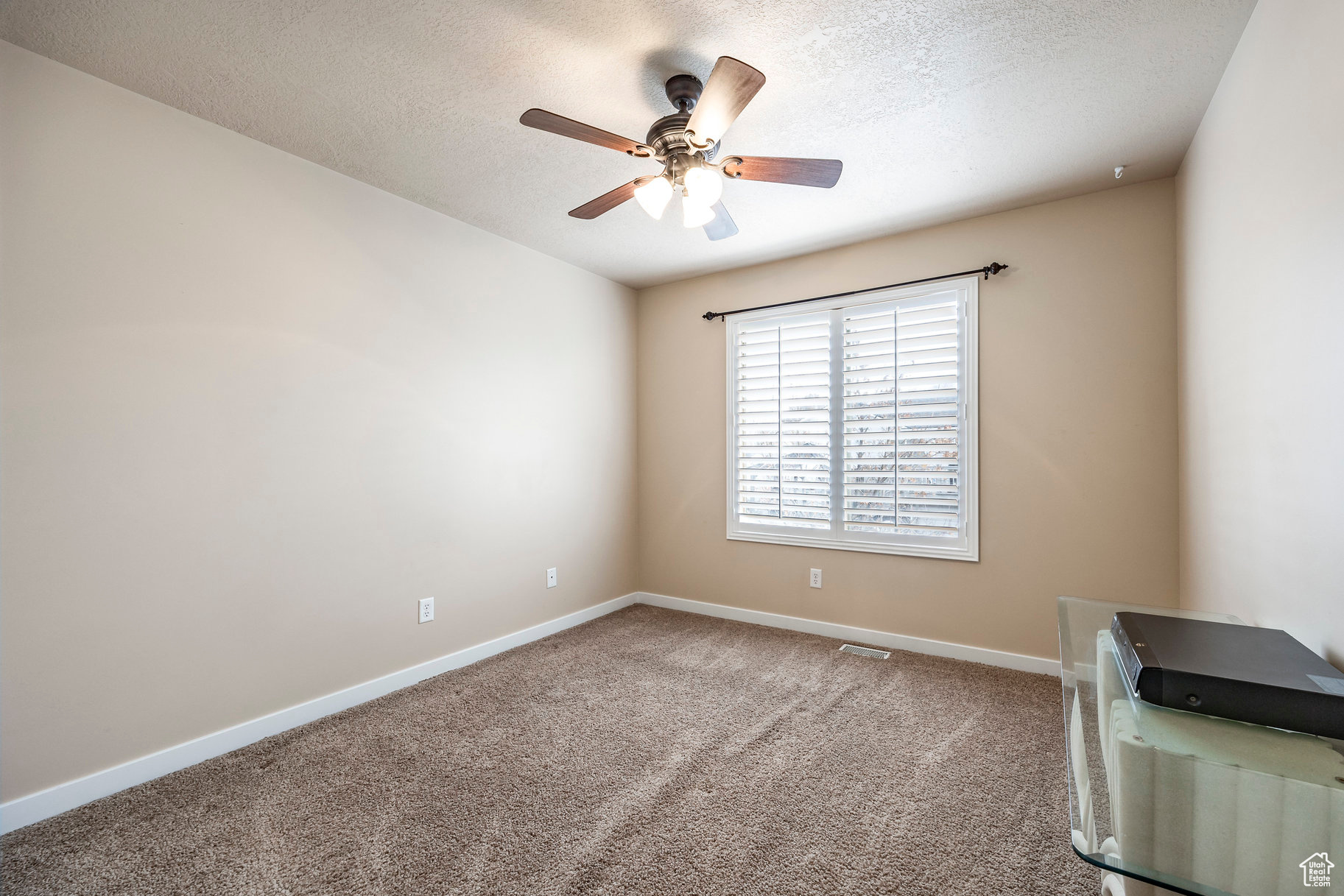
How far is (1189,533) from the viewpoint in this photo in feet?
8.22

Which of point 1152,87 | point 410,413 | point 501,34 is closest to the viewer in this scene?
point 501,34

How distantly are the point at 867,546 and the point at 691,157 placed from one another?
8.06 feet

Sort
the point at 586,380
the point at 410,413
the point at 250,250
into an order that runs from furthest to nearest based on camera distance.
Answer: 1. the point at 586,380
2. the point at 410,413
3. the point at 250,250

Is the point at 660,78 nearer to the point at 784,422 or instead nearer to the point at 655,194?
the point at 655,194

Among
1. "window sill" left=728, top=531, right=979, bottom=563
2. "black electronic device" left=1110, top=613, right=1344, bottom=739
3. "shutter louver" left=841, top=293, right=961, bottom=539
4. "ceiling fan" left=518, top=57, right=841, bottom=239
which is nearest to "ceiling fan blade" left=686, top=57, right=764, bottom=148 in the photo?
"ceiling fan" left=518, top=57, right=841, bottom=239

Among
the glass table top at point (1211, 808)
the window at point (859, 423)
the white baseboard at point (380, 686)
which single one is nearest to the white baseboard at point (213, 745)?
the white baseboard at point (380, 686)

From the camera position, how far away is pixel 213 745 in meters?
2.22

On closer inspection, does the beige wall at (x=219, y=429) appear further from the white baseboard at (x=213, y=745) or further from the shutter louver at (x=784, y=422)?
the shutter louver at (x=784, y=422)

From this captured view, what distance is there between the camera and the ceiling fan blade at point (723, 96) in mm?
1520

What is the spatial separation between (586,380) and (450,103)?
6.85ft

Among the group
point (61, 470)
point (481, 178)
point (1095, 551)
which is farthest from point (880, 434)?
point (61, 470)

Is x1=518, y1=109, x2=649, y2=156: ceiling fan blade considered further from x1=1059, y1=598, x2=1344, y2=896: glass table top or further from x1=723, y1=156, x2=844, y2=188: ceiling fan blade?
x1=1059, y1=598, x2=1344, y2=896: glass table top

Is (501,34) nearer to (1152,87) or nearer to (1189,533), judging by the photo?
(1152,87)

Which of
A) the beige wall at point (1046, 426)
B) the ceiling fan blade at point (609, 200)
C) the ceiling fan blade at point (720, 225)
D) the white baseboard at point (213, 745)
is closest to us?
the white baseboard at point (213, 745)
